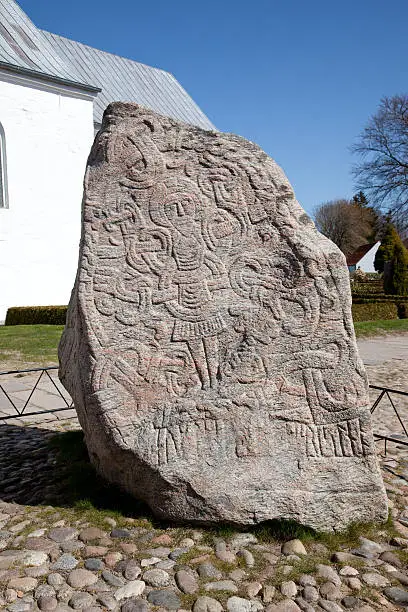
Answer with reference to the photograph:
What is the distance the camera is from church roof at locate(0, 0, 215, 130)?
54.3 feet

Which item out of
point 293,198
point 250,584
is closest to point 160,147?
point 293,198

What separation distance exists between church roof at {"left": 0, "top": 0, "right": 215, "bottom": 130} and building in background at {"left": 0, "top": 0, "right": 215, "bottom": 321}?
0.05 meters

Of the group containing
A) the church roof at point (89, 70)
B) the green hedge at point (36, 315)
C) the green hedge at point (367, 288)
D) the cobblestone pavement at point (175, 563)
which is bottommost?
the cobblestone pavement at point (175, 563)

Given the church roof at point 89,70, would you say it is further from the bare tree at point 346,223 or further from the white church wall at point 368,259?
the white church wall at point 368,259

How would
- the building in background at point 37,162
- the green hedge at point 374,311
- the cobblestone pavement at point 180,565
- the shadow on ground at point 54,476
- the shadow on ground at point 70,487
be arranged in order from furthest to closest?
1. the green hedge at point 374,311
2. the building in background at point 37,162
3. the shadow on ground at point 54,476
4. the shadow on ground at point 70,487
5. the cobblestone pavement at point 180,565

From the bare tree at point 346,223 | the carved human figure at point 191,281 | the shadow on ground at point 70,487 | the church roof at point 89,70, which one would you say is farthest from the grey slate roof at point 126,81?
the bare tree at point 346,223

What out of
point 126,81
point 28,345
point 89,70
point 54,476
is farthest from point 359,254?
point 54,476

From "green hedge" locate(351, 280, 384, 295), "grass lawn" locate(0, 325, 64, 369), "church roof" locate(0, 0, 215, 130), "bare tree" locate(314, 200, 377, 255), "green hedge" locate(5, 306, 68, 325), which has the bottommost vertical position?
"grass lawn" locate(0, 325, 64, 369)

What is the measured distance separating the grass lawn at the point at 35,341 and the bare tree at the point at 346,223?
34.7 meters

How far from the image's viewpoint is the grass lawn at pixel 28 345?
9392mm

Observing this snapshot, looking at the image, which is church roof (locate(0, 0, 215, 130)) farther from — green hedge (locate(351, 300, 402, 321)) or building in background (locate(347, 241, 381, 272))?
building in background (locate(347, 241, 381, 272))

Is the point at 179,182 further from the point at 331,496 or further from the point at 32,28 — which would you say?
the point at 32,28

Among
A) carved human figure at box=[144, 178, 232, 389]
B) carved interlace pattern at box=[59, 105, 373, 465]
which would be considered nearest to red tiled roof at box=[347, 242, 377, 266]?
carved interlace pattern at box=[59, 105, 373, 465]

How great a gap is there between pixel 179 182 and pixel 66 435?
8.20ft
